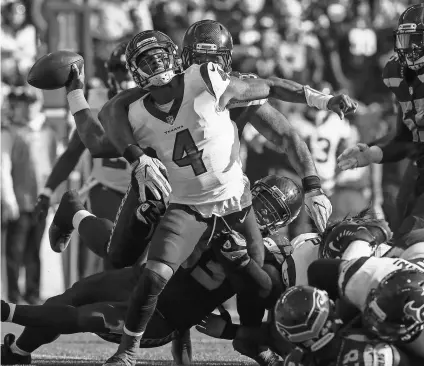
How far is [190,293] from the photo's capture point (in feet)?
19.1

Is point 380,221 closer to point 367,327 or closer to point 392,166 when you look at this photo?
point 367,327

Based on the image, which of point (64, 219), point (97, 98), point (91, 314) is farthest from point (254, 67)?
point (91, 314)

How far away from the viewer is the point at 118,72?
7297mm

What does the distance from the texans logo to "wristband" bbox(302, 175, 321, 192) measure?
1448 mm

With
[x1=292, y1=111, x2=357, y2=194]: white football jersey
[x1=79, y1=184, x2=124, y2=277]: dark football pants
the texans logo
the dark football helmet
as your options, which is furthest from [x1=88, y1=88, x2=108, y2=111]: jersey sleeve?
the texans logo

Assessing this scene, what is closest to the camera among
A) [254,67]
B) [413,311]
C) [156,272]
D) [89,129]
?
[413,311]

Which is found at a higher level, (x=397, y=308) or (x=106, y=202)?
(x=397, y=308)

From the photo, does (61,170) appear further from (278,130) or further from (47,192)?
(278,130)

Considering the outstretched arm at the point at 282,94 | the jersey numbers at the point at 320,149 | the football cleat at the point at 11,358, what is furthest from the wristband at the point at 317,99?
the jersey numbers at the point at 320,149

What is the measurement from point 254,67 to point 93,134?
548 cm

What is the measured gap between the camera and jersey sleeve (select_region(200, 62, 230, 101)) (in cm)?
559

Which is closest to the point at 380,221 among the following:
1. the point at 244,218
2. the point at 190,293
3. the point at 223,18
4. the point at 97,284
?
the point at 244,218

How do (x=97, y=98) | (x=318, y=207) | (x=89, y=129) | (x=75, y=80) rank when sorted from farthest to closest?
(x=97, y=98) → (x=75, y=80) → (x=89, y=129) → (x=318, y=207)

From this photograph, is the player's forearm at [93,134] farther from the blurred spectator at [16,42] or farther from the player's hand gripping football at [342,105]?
the blurred spectator at [16,42]
